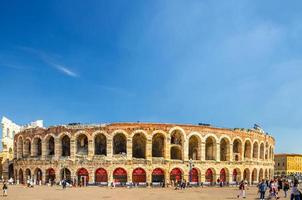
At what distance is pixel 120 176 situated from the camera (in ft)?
169

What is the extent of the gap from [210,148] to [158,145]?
850cm

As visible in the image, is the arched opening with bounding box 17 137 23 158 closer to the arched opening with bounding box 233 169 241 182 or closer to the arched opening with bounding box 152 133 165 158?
the arched opening with bounding box 152 133 165 158

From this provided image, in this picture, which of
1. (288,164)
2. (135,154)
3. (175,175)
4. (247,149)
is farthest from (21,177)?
(288,164)

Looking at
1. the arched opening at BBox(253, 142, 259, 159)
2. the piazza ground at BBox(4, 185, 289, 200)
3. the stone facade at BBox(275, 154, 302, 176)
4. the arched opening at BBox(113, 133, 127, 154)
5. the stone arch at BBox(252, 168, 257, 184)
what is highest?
the arched opening at BBox(113, 133, 127, 154)

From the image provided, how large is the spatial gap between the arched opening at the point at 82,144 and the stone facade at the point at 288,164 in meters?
86.9

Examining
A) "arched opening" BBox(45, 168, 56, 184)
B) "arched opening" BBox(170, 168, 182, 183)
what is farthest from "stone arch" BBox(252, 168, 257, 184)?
"arched opening" BBox(45, 168, 56, 184)

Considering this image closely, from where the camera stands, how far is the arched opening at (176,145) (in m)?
54.0

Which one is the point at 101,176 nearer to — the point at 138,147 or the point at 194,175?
the point at 138,147

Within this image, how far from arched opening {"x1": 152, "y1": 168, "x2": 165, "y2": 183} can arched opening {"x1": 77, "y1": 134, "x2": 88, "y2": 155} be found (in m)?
10.2

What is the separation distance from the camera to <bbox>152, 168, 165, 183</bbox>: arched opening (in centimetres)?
5181

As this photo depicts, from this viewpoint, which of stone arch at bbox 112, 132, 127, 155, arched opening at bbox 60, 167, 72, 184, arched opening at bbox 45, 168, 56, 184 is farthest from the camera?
stone arch at bbox 112, 132, 127, 155

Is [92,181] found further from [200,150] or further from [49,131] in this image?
[200,150]

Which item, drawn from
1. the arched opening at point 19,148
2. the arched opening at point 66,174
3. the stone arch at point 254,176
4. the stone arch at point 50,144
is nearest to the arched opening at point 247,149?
the stone arch at point 254,176

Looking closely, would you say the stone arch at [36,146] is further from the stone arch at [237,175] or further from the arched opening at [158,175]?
the stone arch at [237,175]
